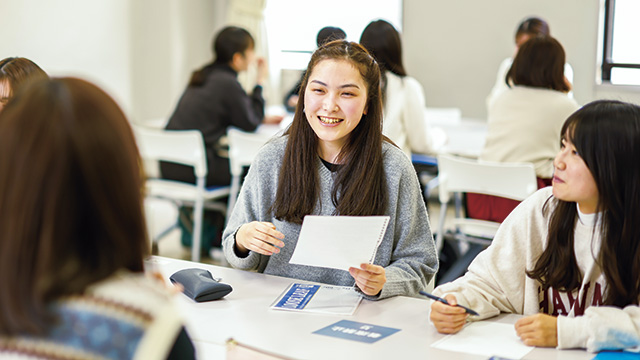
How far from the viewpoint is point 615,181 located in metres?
1.43

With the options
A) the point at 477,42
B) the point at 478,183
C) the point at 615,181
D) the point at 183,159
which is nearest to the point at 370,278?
the point at 615,181

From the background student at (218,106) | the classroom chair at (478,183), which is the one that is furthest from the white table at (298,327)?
the background student at (218,106)

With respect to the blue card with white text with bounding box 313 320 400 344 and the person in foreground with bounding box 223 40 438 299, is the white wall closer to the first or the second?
the person in foreground with bounding box 223 40 438 299

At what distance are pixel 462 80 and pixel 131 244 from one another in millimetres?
5282

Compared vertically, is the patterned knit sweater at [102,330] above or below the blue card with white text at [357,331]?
above

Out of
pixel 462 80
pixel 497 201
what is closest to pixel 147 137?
pixel 497 201

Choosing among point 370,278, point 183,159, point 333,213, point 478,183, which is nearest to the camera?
point 370,278

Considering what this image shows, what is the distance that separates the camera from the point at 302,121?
6.33 ft

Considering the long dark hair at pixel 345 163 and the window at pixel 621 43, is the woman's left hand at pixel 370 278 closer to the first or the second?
the long dark hair at pixel 345 163

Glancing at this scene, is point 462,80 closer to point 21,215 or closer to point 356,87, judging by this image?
point 356,87

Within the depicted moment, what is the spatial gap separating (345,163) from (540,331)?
0.70 metres

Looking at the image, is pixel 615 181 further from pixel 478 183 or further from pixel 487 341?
pixel 478 183

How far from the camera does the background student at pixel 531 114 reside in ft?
10.4

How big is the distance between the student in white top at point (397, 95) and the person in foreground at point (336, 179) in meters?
1.35
